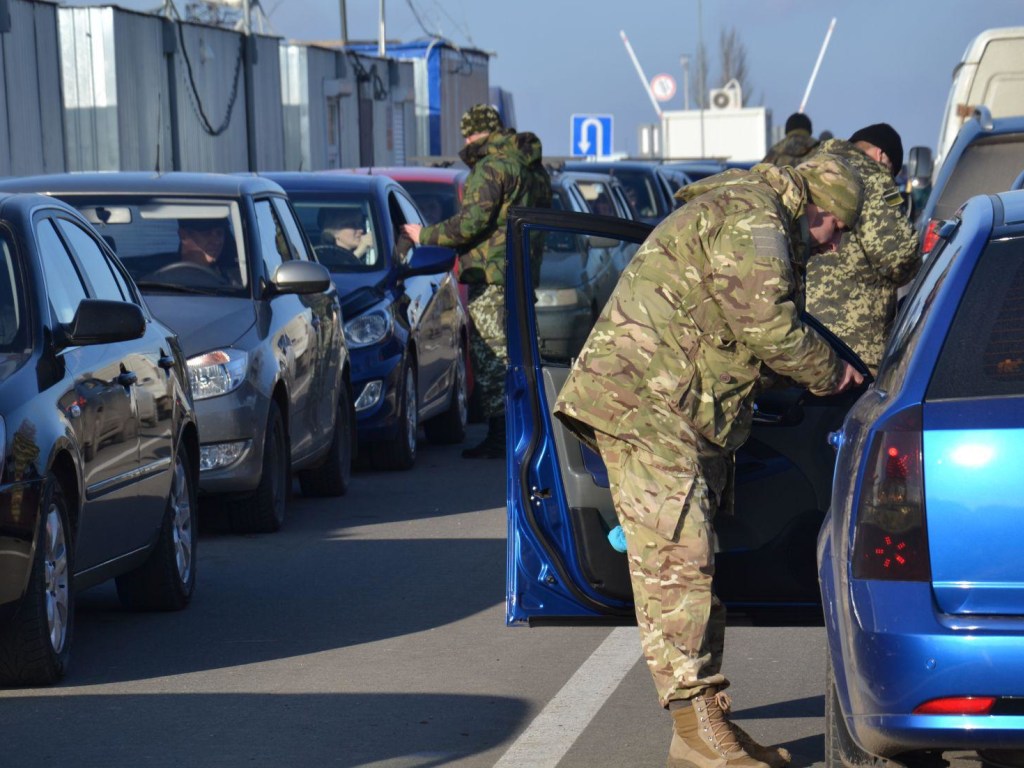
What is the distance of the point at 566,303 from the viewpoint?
677 centimetres

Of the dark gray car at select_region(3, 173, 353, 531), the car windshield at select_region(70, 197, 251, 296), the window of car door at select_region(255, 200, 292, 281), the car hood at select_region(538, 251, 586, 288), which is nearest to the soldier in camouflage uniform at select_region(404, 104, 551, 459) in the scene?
the window of car door at select_region(255, 200, 292, 281)

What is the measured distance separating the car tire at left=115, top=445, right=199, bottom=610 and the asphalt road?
75mm

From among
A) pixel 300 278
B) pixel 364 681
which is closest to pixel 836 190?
pixel 364 681

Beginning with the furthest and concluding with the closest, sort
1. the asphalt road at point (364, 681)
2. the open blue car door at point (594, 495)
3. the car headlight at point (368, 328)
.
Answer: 1. the car headlight at point (368, 328)
2. the asphalt road at point (364, 681)
3. the open blue car door at point (594, 495)

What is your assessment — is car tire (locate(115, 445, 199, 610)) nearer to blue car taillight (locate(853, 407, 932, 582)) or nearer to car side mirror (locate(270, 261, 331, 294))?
car side mirror (locate(270, 261, 331, 294))

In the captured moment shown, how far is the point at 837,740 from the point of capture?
14.9 feet

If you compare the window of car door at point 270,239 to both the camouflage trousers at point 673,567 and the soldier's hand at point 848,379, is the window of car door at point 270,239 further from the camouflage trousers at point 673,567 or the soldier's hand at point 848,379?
the soldier's hand at point 848,379

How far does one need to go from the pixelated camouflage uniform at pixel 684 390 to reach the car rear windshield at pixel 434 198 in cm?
1000

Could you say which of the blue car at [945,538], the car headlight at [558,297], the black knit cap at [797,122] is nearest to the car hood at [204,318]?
the car headlight at [558,297]

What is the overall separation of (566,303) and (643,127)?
49.2 meters

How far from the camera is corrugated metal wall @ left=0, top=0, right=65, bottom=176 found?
22.6 m

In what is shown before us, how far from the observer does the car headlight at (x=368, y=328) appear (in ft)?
39.3

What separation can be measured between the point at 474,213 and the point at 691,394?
23.3ft

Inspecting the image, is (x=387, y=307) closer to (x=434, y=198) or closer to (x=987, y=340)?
(x=434, y=198)
